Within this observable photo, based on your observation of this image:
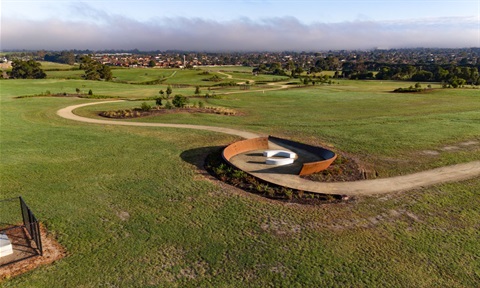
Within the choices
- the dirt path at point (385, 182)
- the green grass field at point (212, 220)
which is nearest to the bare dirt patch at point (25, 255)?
the green grass field at point (212, 220)

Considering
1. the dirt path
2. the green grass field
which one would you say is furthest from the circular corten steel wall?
the green grass field

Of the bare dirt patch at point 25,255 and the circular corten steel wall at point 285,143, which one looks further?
the circular corten steel wall at point 285,143

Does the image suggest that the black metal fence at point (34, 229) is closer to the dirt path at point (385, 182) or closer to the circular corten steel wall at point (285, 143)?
the circular corten steel wall at point (285, 143)

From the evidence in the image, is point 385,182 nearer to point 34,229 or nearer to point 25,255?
point 34,229

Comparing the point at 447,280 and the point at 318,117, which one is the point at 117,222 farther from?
the point at 318,117

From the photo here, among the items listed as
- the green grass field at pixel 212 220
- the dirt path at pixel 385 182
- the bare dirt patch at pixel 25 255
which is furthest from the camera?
the dirt path at pixel 385 182

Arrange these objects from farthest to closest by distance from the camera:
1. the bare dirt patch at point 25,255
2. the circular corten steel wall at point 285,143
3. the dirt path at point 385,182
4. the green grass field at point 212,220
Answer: the circular corten steel wall at point 285,143
the dirt path at point 385,182
the bare dirt patch at point 25,255
the green grass field at point 212,220

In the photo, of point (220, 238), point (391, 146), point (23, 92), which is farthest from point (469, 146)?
point (23, 92)
